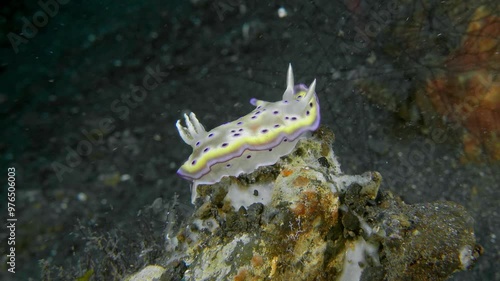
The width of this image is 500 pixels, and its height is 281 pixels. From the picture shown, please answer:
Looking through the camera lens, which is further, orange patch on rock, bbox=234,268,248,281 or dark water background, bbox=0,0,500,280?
dark water background, bbox=0,0,500,280

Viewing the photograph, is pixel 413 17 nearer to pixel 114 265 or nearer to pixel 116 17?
pixel 116 17

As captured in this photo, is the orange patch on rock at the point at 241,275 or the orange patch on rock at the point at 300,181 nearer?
the orange patch on rock at the point at 241,275

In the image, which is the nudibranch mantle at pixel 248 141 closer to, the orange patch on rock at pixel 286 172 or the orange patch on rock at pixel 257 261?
the orange patch on rock at pixel 286 172

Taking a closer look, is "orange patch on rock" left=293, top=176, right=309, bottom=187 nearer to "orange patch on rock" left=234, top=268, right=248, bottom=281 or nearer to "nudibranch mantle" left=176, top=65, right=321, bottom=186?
"nudibranch mantle" left=176, top=65, right=321, bottom=186

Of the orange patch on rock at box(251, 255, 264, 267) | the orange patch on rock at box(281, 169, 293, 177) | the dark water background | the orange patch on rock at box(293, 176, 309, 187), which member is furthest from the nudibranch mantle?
the dark water background

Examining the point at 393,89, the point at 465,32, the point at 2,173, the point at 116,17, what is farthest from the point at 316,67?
the point at 2,173

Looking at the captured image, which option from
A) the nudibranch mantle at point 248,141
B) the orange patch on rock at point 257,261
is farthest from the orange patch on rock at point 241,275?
the nudibranch mantle at point 248,141

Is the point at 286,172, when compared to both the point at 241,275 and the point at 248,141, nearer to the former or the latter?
the point at 248,141
